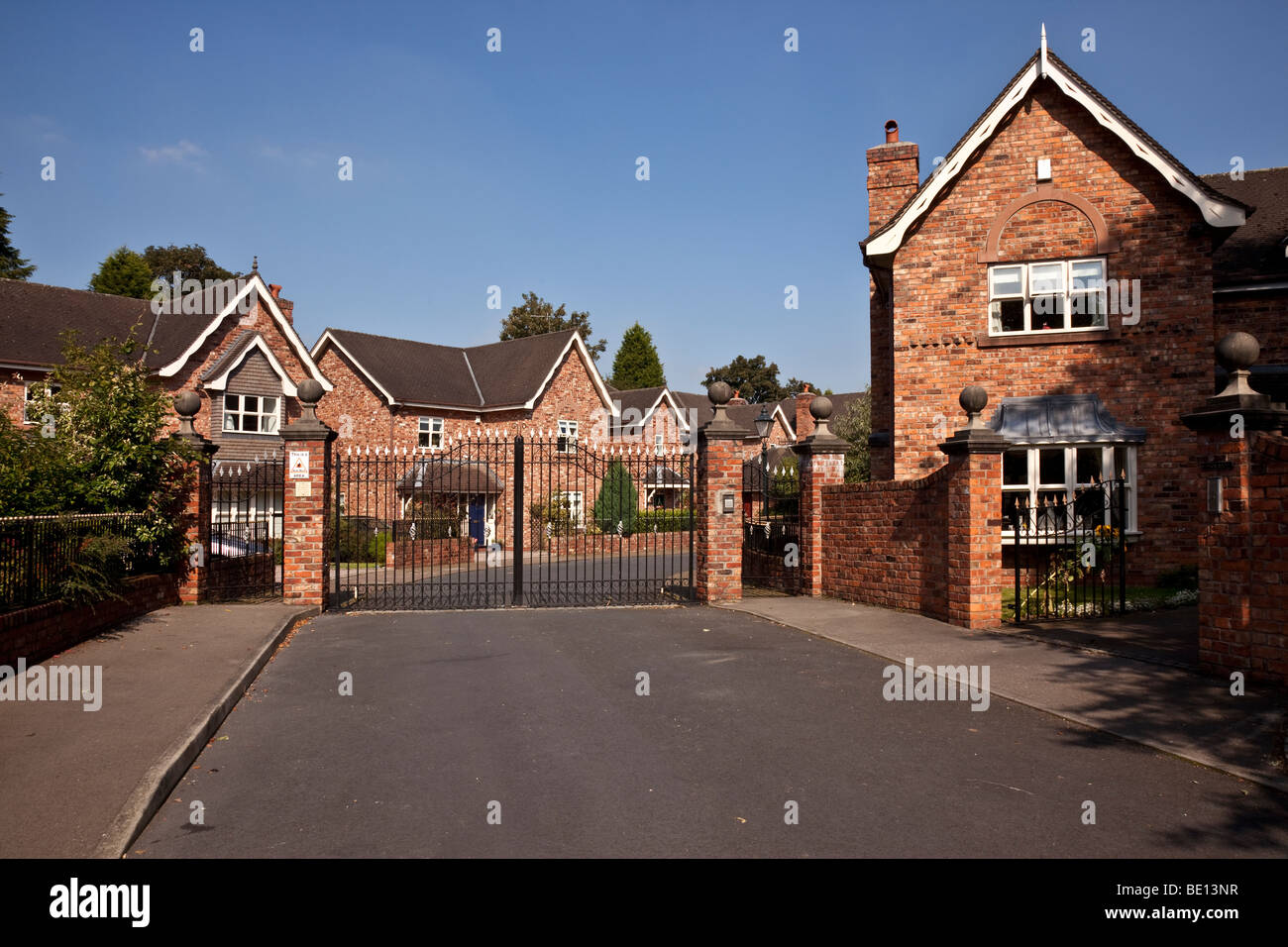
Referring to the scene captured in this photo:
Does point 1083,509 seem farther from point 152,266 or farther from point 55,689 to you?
point 152,266

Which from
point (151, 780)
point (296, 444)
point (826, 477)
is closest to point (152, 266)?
point (296, 444)

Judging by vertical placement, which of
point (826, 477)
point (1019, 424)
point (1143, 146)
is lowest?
point (826, 477)

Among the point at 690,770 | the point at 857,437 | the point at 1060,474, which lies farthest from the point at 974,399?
the point at 857,437

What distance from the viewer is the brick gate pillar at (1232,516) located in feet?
24.3

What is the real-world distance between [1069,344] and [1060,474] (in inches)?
94.7

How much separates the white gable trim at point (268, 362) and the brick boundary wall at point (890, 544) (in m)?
24.4

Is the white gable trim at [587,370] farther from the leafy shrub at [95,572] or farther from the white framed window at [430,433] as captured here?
the leafy shrub at [95,572]

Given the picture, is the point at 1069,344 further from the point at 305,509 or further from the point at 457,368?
the point at 457,368

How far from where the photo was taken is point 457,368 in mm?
41406

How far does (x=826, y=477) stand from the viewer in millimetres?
13859

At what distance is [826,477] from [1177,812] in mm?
9155

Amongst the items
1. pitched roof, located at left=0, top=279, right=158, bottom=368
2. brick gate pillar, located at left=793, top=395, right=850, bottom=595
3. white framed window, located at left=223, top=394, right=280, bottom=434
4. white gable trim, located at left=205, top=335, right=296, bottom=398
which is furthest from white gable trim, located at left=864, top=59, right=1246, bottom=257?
white framed window, located at left=223, top=394, right=280, bottom=434

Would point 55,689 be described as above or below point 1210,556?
below
